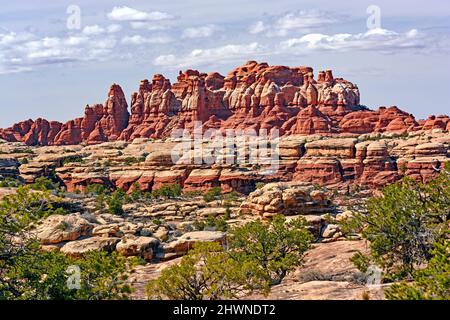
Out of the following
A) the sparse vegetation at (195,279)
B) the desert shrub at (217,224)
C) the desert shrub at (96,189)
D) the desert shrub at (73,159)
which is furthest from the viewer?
the desert shrub at (73,159)

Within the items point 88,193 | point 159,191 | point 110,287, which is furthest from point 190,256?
point 88,193

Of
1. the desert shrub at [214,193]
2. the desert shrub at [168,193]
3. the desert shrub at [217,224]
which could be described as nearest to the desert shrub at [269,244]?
the desert shrub at [217,224]

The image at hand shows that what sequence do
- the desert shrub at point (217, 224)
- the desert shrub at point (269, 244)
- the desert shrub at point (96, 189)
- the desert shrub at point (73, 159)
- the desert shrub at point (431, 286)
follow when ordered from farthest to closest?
the desert shrub at point (73, 159)
the desert shrub at point (96, 189)
the desert shrub at point (217, 224)
the desert shrub at point (269, 244)
the desert shrub at point (431, 286)

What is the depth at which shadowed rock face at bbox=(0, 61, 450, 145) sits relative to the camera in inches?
5792

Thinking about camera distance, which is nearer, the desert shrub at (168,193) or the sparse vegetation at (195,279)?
the sparse vegetation at (195,279)

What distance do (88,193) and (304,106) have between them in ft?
277

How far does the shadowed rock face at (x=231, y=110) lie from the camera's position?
147 meters

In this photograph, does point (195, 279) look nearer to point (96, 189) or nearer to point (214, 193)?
point (214, 193)

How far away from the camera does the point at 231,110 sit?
6614 inches

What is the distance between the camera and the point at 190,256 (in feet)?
76.4

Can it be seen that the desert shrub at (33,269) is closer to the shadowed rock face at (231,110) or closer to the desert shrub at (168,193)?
the desert shrub at (168,193)

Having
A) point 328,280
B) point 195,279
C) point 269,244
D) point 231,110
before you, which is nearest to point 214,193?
point 269,244

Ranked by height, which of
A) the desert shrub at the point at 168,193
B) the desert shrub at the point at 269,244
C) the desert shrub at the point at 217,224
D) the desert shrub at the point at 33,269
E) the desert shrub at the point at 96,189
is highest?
the desert shrub at the point at 33,269
